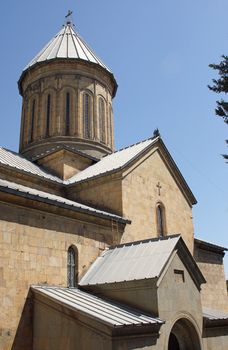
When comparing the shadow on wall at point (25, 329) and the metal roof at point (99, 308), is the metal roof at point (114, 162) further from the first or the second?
the shadow on wall at point (25, 329)

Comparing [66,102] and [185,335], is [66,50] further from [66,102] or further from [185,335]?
[185,335]

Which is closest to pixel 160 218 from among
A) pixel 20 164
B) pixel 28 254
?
pixel 20 164

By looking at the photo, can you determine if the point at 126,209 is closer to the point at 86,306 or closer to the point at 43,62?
the point at 86,306

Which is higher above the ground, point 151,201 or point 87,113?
point 87,113

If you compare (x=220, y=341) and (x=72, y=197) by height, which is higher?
(x=72, y=197)

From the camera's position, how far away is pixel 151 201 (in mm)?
11977

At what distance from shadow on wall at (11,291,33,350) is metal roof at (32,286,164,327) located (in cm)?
32

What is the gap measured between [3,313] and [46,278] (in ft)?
4.16

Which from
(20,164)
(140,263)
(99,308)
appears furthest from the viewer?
(20,164)

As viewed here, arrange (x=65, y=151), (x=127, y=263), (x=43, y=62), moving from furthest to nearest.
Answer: (x=43, y=62)
(x=65, y=151)
(x=127, y=263)

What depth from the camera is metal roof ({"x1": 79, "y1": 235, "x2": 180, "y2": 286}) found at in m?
7.66

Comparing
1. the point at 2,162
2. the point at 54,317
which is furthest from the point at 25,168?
the point at 54,317

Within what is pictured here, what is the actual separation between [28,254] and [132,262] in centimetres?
227

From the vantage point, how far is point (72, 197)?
12008 millimetres
